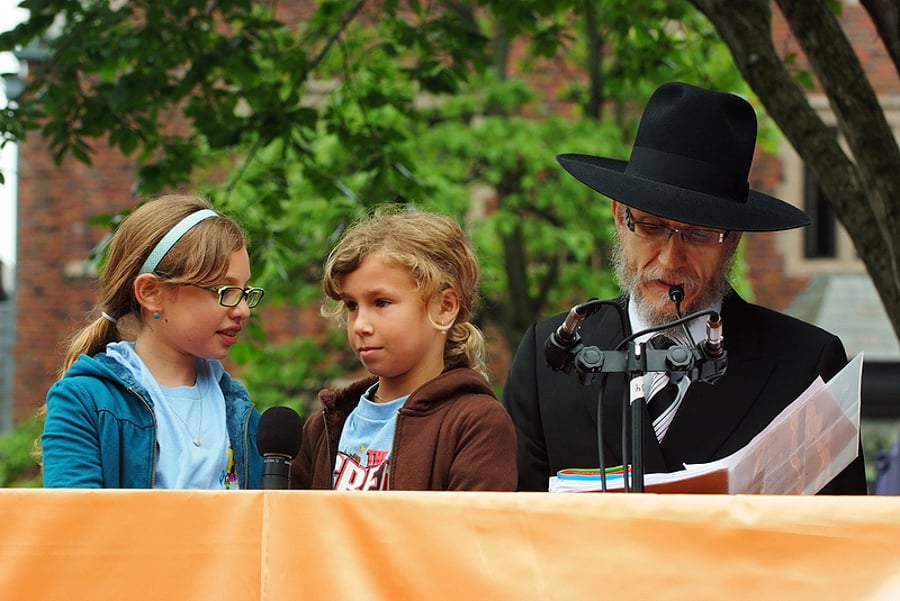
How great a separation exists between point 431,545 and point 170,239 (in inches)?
44.9

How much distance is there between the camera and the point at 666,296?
272 centimetres

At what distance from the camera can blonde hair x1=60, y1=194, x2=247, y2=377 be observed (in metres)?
2.84

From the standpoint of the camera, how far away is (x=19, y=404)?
45.0 feet

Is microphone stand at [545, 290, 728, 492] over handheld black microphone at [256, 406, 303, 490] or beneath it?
over

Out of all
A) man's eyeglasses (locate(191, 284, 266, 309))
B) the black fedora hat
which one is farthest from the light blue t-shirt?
the black fedora hat

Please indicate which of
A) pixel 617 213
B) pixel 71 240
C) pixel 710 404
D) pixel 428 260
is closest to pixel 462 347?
pixel 428 260

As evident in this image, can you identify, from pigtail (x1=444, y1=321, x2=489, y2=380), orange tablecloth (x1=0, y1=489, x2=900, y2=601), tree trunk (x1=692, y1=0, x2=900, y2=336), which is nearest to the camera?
orange tablecloth (x1=0, y1=489, x2=900, y2=601)

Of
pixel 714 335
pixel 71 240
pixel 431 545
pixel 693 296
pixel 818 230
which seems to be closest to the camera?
pixel 431 545

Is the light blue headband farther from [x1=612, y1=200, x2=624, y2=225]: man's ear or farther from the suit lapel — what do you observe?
the suit lapel

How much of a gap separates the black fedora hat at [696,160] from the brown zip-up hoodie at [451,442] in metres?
0.54


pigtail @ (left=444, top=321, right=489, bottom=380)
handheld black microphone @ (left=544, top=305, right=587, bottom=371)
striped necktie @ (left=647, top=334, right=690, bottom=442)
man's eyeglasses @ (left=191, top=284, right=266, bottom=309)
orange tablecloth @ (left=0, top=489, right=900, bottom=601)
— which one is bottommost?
orange tablecloth @ (left=0, top=489, right=900, bottom=601)

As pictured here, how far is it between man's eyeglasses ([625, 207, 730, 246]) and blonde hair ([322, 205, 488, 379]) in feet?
1.58

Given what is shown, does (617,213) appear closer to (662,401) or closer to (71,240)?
(662,401)

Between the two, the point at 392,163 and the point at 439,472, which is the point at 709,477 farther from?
the point at 392,163
